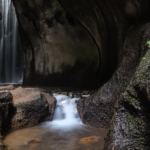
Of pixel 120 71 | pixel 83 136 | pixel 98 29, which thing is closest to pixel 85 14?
pixel 98 29

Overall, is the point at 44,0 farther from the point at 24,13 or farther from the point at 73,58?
the point at 73,58

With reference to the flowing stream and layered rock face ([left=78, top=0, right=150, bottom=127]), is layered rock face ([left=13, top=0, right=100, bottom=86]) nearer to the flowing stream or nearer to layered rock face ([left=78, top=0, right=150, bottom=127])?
layered rock face ([left=78, top=0, right=150, bottom=127])

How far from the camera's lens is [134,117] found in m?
1.62

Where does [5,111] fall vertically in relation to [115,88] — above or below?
below

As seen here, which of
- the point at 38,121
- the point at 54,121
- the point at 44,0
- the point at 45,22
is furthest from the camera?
the point at 45,22

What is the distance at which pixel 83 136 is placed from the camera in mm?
2799

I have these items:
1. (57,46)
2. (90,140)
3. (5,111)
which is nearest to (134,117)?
(90,140)

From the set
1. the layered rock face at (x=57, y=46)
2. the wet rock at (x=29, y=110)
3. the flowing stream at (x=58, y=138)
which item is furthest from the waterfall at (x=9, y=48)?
the flowing stream at (x=58, y=138)

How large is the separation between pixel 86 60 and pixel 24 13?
363 centimetres

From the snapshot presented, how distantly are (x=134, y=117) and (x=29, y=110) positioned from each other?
2.37 meters

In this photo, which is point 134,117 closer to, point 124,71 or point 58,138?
point 58,138

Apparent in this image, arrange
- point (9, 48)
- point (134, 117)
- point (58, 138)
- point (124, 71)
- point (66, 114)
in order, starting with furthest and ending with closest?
point (9, 48)
point (66, 114)
point (124, 71)
point (58, 138)
point (134, 117)

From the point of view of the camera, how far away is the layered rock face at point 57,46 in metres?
7.11

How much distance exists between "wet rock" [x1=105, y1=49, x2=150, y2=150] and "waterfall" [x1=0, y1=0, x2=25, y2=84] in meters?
14.2
